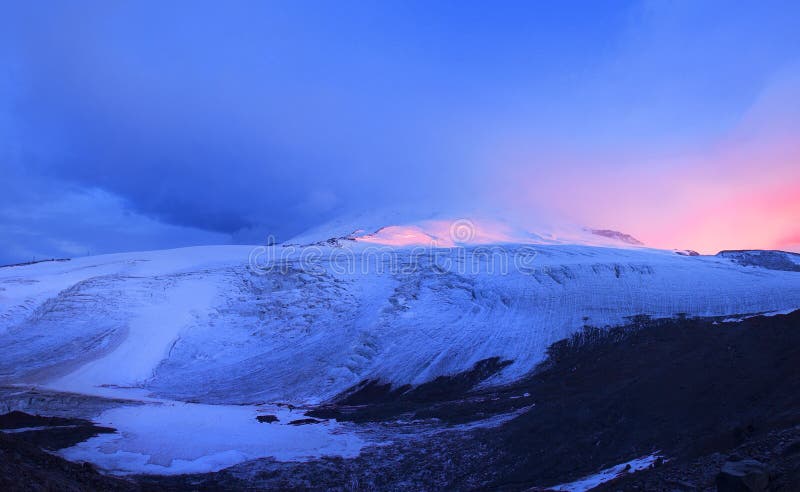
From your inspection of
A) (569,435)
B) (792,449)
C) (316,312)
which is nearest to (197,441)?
(569,435)

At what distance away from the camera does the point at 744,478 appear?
8.00m

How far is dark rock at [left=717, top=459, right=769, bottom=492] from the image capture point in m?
7.93

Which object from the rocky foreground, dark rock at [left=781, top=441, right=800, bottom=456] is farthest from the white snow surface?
dark rock at [left=781, top=441, right=800, bottom=456]

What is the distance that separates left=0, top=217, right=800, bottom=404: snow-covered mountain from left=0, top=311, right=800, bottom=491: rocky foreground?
22.0 ft

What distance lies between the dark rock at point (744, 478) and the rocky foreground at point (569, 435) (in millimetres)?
16

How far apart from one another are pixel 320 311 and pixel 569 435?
30190 millimetres

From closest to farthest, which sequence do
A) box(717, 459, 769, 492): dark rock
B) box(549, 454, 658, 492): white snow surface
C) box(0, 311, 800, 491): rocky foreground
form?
1. box(717, 459, 769, 492): dark rock
2. box(0, 311, 800, 491): rocky foreground
3. box(549, 454, 658, 492): white snow surface

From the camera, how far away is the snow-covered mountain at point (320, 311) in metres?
36.6

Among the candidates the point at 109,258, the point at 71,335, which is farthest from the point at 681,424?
the point at 109,258

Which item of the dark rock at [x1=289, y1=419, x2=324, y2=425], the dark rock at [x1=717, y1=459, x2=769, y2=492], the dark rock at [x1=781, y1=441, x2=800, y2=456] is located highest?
the dark rock at [x1=781, y1=441, x2=800, y2=456]

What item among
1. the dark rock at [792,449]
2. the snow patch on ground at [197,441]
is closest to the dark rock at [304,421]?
the snow patch on ground at [197,441]

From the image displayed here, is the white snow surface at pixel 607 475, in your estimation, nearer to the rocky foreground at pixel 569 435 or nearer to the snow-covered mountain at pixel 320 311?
the rocky foreground at pixel 569 435

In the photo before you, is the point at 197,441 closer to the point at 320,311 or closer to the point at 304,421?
the point at 304,421

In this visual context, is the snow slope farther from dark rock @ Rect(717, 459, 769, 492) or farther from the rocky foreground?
dark rock @ Rect(717, 459, 769, 492)
